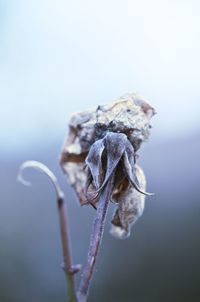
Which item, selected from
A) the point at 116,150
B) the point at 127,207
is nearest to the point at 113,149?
the point at 116,150

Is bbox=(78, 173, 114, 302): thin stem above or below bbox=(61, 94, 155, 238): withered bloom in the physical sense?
below

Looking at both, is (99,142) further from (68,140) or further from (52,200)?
(52,200)

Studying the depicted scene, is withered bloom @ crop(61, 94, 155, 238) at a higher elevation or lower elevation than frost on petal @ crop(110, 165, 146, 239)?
higher

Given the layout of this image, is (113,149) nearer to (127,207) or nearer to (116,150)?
(116,150)

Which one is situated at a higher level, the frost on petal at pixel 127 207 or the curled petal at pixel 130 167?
the curled petal at pixel 130 167

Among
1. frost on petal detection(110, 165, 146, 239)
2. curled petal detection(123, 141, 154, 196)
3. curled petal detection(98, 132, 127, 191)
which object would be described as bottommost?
frost on petal detection(110, 165, 146, 239)

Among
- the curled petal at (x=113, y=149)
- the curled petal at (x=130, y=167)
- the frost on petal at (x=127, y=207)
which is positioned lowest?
the frost on petal at (x=127, y=207)

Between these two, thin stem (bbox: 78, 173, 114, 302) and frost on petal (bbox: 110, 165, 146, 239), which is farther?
frost on petal (bbox: 110, 165, 146, 239)

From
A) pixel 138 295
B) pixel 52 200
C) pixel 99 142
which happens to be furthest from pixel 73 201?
pixel 99 142
